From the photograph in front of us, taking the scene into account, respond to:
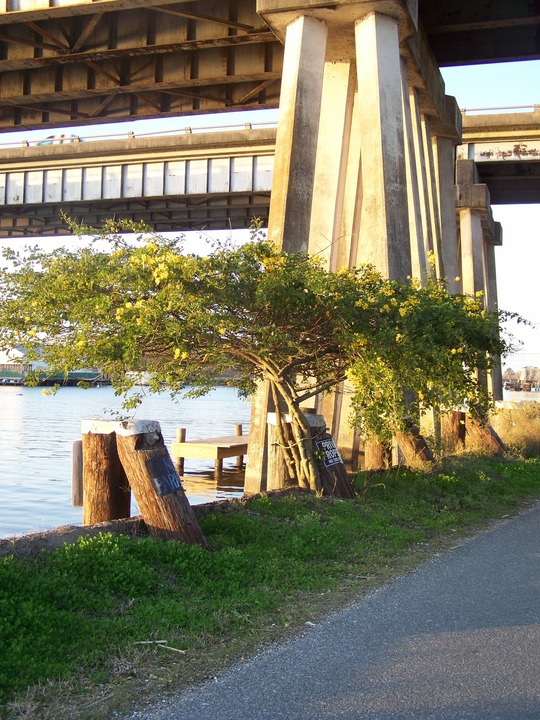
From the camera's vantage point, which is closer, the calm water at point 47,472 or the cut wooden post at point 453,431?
the calm water at point 47,472

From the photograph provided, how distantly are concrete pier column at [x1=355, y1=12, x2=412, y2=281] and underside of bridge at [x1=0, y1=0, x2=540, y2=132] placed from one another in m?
0.76

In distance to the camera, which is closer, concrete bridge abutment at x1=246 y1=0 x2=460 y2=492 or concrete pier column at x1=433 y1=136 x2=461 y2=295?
concrete bridge abutment at x1=246 y1=0 x2=460 y2=492

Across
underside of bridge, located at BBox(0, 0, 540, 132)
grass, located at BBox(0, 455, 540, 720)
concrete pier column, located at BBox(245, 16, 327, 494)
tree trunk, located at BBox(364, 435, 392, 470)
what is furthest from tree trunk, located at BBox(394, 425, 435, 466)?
underside of bridge, located at BBox(0, 0, 540, 132)

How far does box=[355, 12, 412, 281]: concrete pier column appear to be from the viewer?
53.7ft

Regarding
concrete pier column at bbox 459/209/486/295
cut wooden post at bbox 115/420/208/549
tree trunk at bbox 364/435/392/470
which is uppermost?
concrete pier column at bbox 459/209/486/295

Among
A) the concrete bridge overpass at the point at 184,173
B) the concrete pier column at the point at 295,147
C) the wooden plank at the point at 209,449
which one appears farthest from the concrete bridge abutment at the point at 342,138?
the concrete bridge overpass at the point at 184,173

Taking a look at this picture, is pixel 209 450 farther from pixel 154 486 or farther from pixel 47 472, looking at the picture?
pixel 154 486

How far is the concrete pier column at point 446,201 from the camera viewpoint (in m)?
24.8

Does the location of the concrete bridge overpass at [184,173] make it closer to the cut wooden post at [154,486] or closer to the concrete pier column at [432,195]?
the concrete pier column at [432,195]

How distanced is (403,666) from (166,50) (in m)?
18.4

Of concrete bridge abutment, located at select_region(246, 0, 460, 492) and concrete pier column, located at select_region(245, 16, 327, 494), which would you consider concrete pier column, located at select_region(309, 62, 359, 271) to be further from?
concrete pier column, located at select_region(245, 16, 327, 494)

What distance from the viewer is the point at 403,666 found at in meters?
5.11

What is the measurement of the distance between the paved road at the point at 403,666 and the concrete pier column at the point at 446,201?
1822cm

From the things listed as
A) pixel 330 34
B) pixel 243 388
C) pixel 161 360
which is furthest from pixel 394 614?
pixel 330 34
